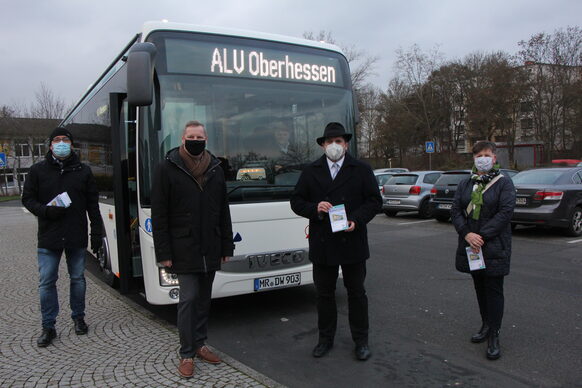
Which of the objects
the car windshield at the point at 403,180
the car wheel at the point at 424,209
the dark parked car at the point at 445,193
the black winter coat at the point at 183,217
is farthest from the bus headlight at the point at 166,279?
the car windshield at the point at 403,180

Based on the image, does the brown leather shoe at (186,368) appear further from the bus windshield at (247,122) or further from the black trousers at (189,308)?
the bus windshield at (247,122)

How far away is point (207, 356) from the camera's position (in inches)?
153

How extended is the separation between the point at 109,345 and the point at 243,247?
1.55m

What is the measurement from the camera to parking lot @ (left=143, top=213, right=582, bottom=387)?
146 inches

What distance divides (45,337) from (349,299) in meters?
2.88

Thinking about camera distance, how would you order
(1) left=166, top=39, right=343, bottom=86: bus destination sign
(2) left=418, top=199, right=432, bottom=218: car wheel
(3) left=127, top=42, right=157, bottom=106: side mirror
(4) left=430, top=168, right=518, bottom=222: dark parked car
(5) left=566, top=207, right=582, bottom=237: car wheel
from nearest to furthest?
(3) left=127, top=42, right=157, bottom=106: side mirror → (1) left=166, top=39, right=343, bottom=86: bus destination sign → (5) left=566, top=207, right=582, bottom=237: car wheel → (4) left=430, top=168, right=518, bottom=222: dark parked car → (2) left=418, top=199, right=432, bottom=218: car wheel

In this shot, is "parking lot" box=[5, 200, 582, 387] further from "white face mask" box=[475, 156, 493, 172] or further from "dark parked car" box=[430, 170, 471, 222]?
"dark parked car" box=[430, 170, 471, 222]

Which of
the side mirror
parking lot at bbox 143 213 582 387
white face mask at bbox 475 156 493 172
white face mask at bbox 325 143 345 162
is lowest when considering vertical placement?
parking lot at bbox 143 213 582 387

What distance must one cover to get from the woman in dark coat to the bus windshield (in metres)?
1.73

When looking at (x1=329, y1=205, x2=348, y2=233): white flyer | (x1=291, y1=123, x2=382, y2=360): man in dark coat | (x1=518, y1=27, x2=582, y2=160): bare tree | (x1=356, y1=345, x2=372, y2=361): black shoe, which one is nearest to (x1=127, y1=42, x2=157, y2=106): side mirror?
(x1=291, y1=123, x2=382, y2=360): man in dark coat

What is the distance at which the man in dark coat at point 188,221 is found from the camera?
3.62m

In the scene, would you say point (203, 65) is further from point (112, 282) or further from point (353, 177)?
point (112, 282)

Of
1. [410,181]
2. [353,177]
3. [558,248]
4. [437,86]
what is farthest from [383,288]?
[437,86]

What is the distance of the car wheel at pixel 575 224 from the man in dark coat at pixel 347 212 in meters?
8.77
